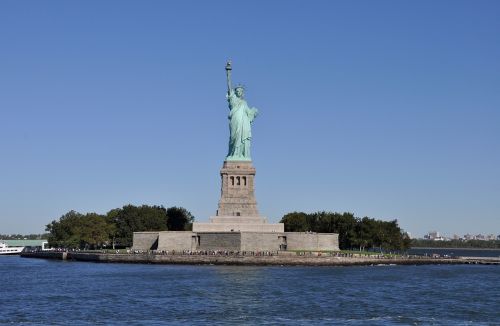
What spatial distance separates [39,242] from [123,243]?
70.9 metres

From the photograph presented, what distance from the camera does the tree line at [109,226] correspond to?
111 m

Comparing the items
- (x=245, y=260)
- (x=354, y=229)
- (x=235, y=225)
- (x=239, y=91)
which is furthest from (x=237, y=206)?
(x=354, y=229)

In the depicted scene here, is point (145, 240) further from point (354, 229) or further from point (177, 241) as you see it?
point (354, 229)

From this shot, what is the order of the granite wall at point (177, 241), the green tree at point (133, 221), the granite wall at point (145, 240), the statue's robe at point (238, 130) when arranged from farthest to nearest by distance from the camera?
1. the green tree at point (133, 221)
2. the statue's robe at point (238, 130)
3. the granite wall at point (145, 240)
4. the granite wall at point (177, 241)

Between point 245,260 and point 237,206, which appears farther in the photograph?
point 237,206

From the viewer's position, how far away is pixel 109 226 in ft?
370

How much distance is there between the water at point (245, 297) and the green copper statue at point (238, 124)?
24.2 m

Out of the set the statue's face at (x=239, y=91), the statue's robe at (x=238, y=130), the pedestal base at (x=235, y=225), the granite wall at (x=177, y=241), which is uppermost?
the statue's face at (x=239, y=91)

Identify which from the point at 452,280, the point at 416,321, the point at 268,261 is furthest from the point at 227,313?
the point at 268,261

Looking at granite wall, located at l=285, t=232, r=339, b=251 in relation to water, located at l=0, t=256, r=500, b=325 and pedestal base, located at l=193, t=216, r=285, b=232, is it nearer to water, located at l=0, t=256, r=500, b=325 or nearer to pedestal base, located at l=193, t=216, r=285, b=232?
pedestal base, located at l=193, t=216, r=285, b=232

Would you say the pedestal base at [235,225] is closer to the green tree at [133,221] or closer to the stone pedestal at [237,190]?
the stone pedestal at [237,190]

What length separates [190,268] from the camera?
246 feet

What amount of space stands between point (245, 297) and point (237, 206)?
144 ft

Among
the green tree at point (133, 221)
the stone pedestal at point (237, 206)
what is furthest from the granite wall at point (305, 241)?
the green tree at point (133, 221)
